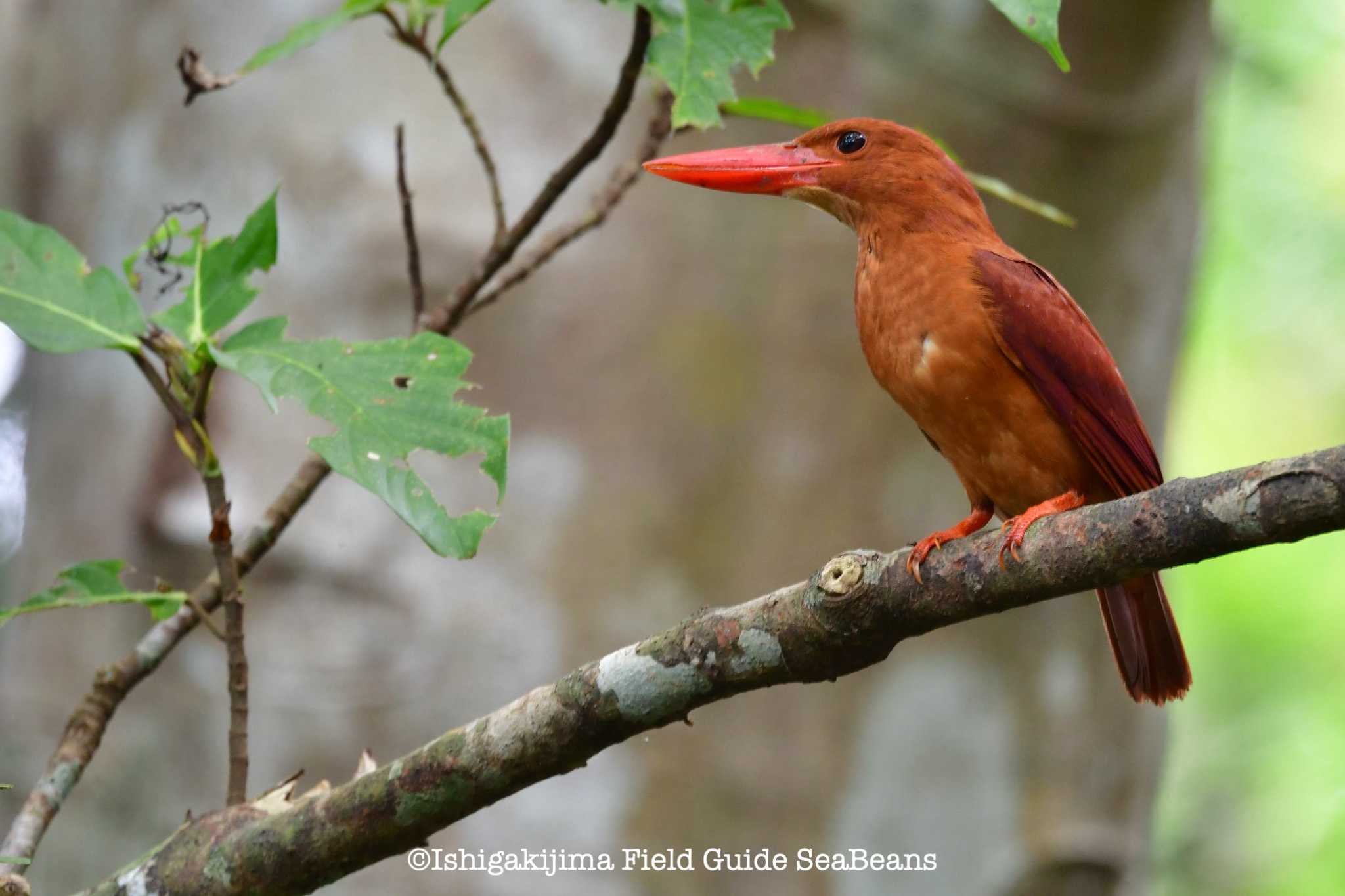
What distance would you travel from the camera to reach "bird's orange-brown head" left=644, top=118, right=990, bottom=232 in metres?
2.52

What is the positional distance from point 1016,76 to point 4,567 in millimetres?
3645

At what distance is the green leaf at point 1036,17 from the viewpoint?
1476 millimetres

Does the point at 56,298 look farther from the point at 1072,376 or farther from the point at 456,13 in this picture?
the point at 1072,376

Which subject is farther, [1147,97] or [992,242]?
[1147,97]

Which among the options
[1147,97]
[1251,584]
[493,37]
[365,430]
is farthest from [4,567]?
[1251,584]

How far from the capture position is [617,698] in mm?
1509

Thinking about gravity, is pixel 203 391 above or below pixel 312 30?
below

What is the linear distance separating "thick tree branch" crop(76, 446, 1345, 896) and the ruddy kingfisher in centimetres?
66

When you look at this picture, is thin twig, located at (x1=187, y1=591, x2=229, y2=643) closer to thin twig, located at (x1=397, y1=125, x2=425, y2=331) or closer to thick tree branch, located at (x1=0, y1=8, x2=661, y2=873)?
thick tree branch, located at (x1=0, y1=8, x2=661, y2=873)

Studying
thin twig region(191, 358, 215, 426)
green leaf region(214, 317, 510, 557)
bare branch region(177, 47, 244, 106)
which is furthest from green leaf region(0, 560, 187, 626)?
bare branch region(177, 47, 244, 106)

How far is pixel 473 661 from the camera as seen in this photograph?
10.8 feet

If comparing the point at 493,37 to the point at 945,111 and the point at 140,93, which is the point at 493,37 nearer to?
the point at 140,93

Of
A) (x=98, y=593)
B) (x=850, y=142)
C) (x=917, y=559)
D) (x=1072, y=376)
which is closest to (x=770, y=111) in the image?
(x=850, y=142)

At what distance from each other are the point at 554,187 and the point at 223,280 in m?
0.52
